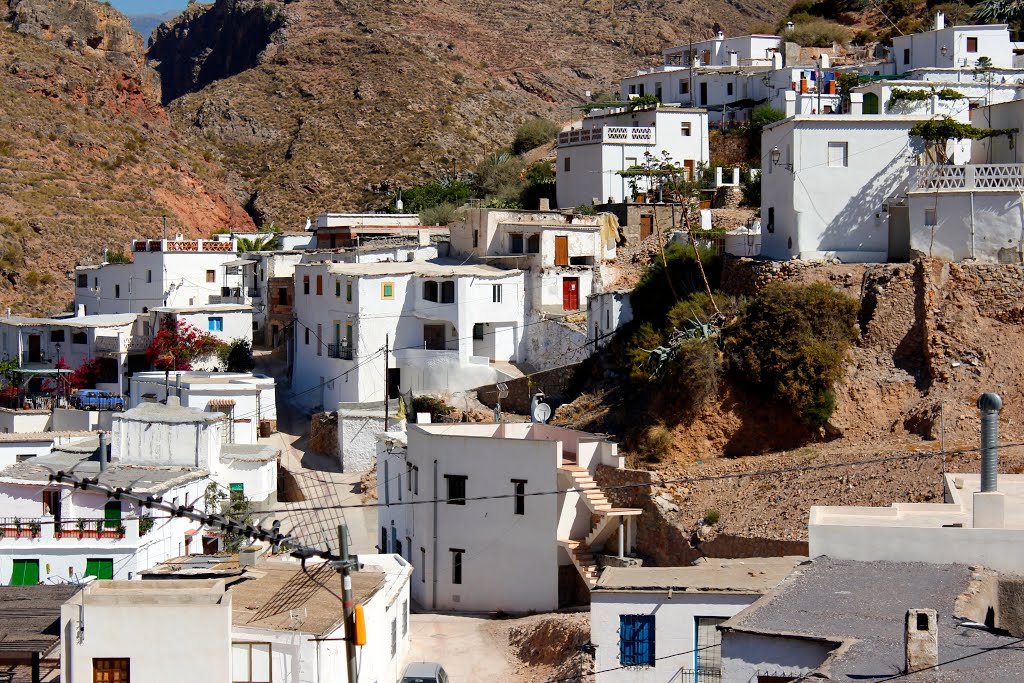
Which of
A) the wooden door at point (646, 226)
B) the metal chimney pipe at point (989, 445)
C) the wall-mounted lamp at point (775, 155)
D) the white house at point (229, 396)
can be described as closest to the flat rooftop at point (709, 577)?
the metal chimney pipe at point (989, 445)

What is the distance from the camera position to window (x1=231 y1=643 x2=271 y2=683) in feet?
70.8

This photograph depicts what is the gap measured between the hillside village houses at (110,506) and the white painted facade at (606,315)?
9427 mm

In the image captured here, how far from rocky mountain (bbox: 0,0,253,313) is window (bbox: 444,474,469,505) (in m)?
33.5

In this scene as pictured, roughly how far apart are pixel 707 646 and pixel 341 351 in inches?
855

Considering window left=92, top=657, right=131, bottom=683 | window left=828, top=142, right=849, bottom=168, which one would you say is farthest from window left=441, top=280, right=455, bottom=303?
window left=92, top=657, right=131, bottom=683

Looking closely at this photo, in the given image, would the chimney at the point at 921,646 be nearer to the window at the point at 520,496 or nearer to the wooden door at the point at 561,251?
the window at the point at 520,496

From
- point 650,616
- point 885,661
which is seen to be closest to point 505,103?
point 650,616

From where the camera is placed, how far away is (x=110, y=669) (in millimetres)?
21219

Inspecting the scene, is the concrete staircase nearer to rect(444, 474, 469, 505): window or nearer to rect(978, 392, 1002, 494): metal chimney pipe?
rect(444, 474, 469, 505): window

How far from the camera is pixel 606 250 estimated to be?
1725 inches

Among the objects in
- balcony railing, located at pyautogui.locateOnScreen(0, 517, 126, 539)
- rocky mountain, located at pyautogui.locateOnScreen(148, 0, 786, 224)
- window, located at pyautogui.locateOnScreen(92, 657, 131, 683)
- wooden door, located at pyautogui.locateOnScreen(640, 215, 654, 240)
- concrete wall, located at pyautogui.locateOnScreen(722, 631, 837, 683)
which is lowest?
window, located at pyautogui.locateOnScreen(92, 657, 131, 683)

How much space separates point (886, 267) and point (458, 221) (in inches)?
751

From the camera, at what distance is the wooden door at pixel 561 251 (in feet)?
142

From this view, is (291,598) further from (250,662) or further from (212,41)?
(212,41)
